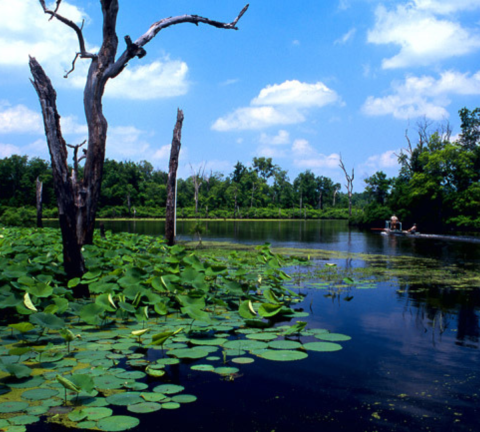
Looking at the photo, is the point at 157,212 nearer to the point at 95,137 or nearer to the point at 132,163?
the point at 132,163

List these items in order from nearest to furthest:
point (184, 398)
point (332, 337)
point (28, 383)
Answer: point (184, 398)
point (28, 383)
point (332, 337)

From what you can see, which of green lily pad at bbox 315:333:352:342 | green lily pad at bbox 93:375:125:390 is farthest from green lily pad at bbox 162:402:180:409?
green lily pad at bbox 315:333:352:342

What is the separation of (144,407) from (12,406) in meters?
0.82

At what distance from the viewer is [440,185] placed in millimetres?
A: 32906

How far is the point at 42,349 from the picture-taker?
12.4ft

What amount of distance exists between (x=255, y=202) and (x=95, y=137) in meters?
59.8

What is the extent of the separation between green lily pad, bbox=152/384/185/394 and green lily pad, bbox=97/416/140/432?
432 mm

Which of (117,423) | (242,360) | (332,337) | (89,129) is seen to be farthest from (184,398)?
(89,129)

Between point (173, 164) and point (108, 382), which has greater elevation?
point (173, 164)

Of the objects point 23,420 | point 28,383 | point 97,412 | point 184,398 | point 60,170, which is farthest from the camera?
point 60,170

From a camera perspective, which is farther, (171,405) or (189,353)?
(189,353)

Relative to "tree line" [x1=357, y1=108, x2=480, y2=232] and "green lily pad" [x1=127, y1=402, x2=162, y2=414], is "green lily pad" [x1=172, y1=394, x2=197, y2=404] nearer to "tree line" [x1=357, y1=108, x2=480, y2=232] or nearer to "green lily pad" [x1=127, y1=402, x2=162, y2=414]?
"green lily pad" [x1=127, y1=402, x2=162, y2=414]

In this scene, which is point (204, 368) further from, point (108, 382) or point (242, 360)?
point (108, 382)

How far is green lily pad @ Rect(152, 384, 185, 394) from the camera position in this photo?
9.81 feet
